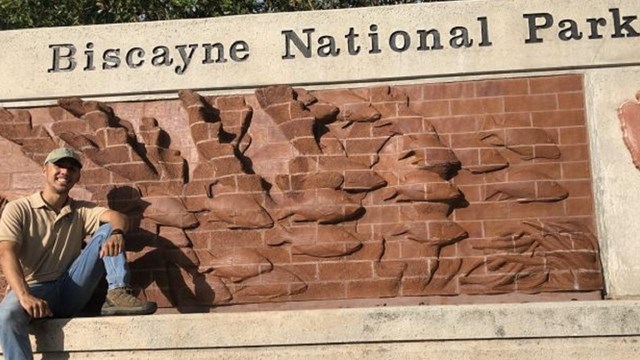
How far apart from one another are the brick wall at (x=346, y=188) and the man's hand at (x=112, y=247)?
2.34 ft

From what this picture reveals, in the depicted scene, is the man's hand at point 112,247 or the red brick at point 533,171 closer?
the man's hand at point 112,247

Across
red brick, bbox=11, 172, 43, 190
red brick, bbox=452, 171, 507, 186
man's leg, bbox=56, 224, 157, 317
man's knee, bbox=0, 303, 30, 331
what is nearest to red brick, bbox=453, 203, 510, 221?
red brick, bbox=452, 171, 507, 186

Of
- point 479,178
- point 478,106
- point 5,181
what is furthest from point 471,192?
point 5,181

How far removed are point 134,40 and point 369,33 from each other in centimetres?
176

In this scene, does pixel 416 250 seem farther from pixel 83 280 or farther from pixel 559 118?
pixel 83 280

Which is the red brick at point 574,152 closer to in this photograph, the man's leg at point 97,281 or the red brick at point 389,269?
the red brick at point 389,269

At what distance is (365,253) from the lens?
514 cm

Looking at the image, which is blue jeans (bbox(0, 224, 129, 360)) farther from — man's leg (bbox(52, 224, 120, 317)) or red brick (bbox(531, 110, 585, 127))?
red brick (bbox(531, 110, 585, 127))

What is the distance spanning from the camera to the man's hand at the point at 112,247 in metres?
4.49

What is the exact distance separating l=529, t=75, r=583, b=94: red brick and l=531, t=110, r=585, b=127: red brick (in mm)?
168

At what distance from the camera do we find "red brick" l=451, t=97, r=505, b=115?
210 inches

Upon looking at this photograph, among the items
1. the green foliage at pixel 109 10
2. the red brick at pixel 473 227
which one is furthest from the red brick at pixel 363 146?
the green foliage at pixel 109 10

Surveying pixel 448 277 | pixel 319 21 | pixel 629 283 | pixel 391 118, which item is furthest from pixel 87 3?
pixel 629 283

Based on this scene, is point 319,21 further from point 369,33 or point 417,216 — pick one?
point 417,216
